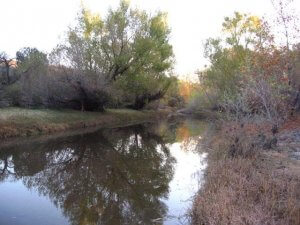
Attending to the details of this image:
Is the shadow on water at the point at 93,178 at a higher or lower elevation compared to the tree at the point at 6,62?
lower

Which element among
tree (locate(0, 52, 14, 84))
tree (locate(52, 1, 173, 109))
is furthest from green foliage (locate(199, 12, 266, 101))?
tree (locate(0, 52, 14, 84))

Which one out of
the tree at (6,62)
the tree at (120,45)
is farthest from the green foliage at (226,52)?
the tree at (6,62)

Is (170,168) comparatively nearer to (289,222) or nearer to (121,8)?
(289,222)

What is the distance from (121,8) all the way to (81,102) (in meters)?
11.3

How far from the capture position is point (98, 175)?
13938mm

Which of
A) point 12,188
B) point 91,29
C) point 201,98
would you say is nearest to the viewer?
point 12,188

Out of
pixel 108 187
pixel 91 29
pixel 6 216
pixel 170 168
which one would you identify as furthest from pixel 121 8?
pixel 6 216

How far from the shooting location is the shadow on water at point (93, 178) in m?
9.38

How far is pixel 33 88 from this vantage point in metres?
29.6

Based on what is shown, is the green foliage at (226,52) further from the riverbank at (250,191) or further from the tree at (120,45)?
the riverbank at (250,191)

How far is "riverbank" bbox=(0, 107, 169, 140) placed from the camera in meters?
22.5

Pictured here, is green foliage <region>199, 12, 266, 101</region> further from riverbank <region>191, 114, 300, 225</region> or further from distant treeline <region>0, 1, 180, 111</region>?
riverbank <region>191, 114, 300, 225</region>

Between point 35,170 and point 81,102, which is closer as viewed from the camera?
point 35,170

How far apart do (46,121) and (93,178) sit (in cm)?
1398
